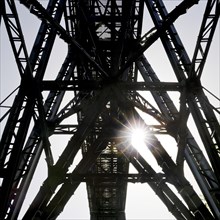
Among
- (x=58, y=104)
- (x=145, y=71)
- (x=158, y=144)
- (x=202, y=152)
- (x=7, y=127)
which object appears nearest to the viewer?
(x=7, y=127)

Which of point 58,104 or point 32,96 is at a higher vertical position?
point 58,104

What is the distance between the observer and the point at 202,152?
6.87m

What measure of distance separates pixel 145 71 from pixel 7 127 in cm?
479

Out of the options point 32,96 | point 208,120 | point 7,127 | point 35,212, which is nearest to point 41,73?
point 32,96

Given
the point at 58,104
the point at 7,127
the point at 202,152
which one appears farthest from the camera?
the point at 58,104

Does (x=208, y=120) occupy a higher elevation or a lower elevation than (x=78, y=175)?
higher

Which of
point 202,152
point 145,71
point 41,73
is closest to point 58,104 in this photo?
point 41,73

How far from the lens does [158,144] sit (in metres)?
7.46

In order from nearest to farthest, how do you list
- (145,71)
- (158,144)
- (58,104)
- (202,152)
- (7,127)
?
(7,127)
(202,152)
(158,144)
(58,104)
(145,71)

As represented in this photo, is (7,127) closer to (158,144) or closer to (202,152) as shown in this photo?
(158,144)

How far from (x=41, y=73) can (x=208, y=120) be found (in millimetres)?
4164

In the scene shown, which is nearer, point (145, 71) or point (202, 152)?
point (202, 152)

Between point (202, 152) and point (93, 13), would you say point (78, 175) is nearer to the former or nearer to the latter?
point (202, 152)

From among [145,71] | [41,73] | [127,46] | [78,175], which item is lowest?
[78,175]
